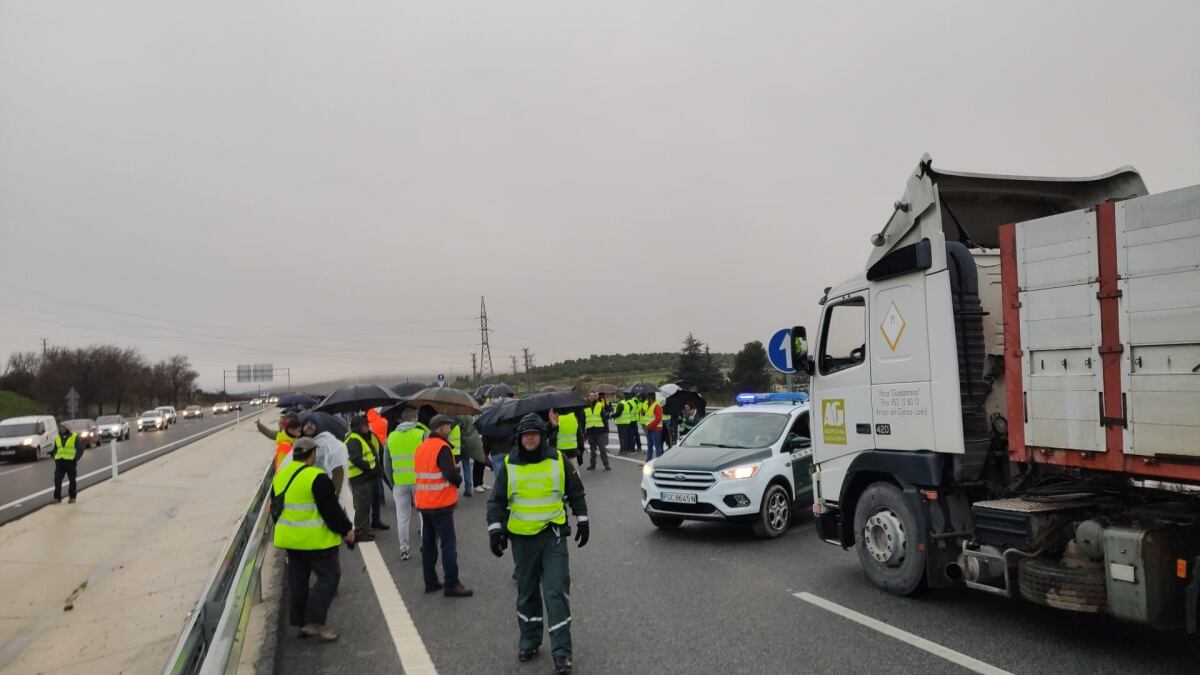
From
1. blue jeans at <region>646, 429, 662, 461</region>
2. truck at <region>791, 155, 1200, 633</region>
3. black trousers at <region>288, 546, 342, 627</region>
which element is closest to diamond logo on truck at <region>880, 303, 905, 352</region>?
truck at <region>791, 155, 1200, 633</region>

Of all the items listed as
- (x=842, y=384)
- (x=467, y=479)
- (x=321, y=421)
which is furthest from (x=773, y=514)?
(x=467, y=479)

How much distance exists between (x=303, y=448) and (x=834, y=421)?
4843 millimetres

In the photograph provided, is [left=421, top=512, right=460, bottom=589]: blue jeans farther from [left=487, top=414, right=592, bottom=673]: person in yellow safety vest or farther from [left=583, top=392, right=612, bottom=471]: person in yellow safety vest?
[left=583, top=392, right=612, bottom=471]: person in yellow safety vest

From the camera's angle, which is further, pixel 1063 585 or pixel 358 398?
pixel 358 398

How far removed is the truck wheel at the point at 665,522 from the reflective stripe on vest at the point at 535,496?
487 centimetres

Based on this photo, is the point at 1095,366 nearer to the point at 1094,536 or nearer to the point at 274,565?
the point at 1094,536

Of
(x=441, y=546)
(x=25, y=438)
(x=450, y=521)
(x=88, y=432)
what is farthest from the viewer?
(x=88, y=432)

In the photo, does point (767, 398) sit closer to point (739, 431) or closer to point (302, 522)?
point (739, 431)

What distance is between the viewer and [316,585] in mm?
6180

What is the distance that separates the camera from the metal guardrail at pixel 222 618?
3723mm

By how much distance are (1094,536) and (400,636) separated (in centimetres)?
498

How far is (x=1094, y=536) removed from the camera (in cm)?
491

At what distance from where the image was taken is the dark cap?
6027 millimetres

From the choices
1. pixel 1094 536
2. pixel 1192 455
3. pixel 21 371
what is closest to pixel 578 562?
pixel 1094 536
